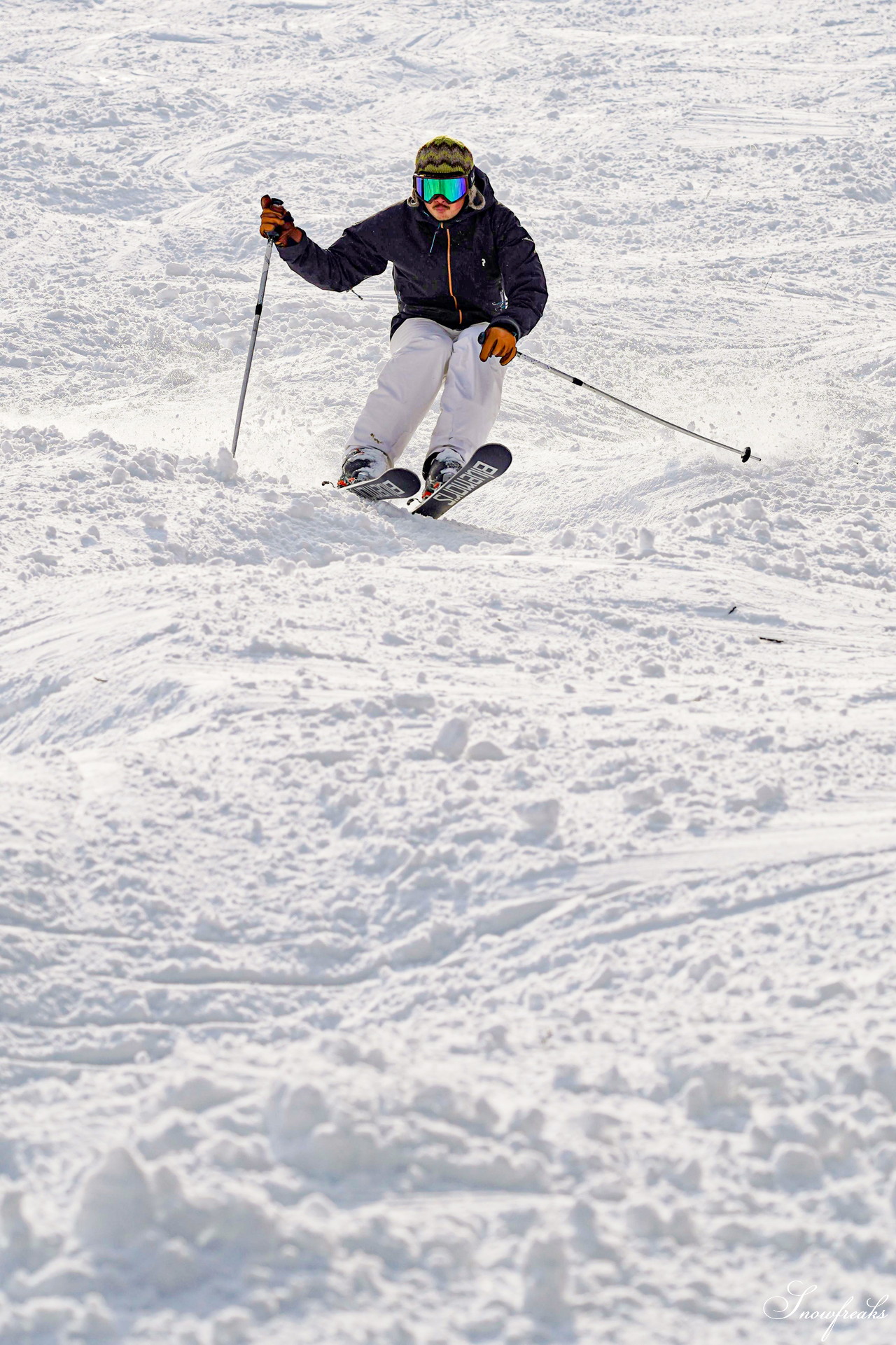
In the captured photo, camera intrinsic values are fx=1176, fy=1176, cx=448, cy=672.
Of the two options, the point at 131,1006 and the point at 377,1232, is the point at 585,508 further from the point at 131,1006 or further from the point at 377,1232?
the point at 377,1232

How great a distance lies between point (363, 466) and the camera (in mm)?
4691

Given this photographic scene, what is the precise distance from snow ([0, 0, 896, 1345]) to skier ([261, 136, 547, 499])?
1.64 ft

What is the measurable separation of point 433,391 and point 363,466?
1.67 feet

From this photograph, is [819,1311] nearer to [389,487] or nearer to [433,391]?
[389,487]

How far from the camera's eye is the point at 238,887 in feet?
8.21

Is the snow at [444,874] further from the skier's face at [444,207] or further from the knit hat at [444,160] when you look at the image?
the knit hat at [444,160]

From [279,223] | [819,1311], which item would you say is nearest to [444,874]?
[819,1311]

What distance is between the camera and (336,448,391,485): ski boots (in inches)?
183

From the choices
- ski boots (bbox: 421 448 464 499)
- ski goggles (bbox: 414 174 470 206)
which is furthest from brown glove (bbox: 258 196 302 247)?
ski boots (bbox: 421 448 464 499)

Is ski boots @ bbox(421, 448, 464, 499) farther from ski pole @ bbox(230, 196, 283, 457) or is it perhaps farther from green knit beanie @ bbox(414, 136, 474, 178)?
green knit beanie @ bbox(414, 136, 474, 178)

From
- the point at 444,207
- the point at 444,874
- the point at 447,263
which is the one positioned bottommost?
the point at 444,874

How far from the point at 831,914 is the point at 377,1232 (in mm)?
1159

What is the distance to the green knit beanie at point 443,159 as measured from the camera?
462 centimetres

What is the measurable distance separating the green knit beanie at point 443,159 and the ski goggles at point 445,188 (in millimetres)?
16
